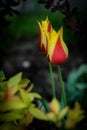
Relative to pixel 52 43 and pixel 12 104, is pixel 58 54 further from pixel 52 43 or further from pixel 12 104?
pixel 12 104

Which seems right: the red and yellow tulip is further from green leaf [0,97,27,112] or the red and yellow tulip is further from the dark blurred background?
the dark blurred background

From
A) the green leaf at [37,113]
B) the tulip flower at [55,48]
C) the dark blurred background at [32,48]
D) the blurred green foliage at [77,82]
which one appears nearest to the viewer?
the green leaf at [37,113]

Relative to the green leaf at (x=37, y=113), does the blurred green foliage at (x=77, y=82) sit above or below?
below

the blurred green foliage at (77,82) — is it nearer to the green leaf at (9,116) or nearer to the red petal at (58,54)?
the red petal at (58,54)

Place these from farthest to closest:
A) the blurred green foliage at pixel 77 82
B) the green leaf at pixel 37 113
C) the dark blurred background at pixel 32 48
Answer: the dark blurred background at pixel 32 48
the blurred green foliage at pixel 77 82
the green leaf at pixel 37 113

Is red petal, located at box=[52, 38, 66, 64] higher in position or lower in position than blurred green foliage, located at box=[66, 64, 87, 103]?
higher

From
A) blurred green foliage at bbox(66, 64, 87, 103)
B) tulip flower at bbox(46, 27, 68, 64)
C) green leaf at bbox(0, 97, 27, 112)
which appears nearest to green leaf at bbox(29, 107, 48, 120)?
green leaf at bbox(0, 97, 27, 112)

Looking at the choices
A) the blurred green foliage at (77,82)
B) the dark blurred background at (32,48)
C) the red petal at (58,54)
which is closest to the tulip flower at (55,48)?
the red petal at (58,54)
